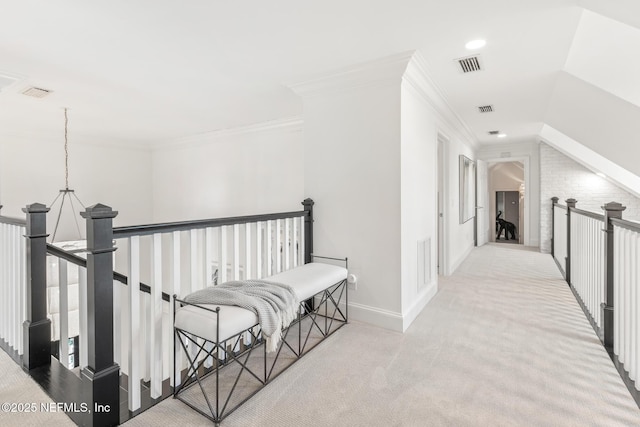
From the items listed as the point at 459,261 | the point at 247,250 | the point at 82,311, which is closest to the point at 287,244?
the point at 247,250

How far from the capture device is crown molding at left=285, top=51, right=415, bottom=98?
264cm

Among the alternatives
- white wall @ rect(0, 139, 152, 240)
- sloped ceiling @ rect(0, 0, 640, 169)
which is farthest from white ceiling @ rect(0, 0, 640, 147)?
white wall @ rect(0, 139, 152, 240)

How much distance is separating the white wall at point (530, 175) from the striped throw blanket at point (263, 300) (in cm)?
Answer: 676

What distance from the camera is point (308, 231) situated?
10.6 ft

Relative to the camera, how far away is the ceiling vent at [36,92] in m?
3.35

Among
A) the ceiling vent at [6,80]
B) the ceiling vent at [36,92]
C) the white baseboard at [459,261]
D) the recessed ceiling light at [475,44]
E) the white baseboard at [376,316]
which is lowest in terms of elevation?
the white baseboard at [376,316]

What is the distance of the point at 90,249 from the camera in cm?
151

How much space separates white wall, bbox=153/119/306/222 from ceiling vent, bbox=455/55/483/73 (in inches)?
99.6

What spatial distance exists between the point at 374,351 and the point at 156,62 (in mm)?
2993

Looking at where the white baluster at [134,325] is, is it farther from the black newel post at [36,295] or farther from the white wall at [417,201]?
the white wall at [417,201]

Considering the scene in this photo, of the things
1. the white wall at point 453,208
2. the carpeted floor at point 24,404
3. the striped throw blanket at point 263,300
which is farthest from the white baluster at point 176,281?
the white wall at point 453,208

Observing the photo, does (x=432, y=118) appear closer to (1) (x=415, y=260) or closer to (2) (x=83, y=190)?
(1) (x=415, y=260)

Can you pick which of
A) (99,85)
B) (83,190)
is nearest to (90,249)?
(99,85)

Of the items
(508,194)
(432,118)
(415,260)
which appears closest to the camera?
(415,260)
